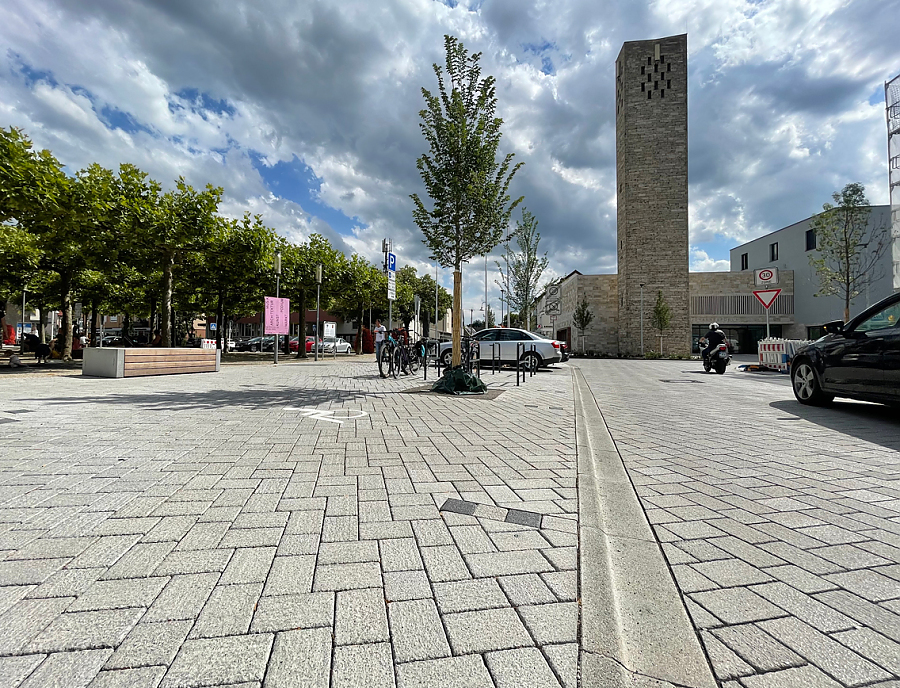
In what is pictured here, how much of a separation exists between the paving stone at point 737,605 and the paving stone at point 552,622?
23.3 inches

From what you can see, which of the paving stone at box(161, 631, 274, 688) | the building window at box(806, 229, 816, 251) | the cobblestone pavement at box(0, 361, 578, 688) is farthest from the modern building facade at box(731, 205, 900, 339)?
the paving stone at box(161, 631, 274, 688)

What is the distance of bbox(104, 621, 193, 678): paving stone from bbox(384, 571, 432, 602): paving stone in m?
0.78

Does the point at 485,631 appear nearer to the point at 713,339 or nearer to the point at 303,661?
the point at 303,661

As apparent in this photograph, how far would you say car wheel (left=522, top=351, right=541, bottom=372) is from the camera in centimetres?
1656

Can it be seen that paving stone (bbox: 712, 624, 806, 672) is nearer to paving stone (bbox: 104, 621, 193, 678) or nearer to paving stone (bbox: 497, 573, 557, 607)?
paving stone (bbox: 497, 573, 557, 607)

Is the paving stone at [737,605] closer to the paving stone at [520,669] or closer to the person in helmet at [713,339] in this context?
the paving stone at [520,669]

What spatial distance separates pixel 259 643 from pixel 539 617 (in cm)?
107

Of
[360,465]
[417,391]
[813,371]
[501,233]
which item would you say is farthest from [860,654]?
[501,233]

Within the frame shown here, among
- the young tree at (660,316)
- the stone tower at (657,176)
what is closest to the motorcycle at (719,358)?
the young tree at (660,316)

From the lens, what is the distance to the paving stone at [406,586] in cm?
194

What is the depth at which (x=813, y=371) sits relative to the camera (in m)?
7.62

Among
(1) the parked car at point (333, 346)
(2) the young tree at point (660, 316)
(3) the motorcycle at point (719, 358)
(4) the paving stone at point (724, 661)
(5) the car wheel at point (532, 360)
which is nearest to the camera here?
(4) the paving stone at point (724, 661)

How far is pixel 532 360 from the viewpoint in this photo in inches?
653

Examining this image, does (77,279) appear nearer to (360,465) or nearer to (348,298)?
(348,298)
